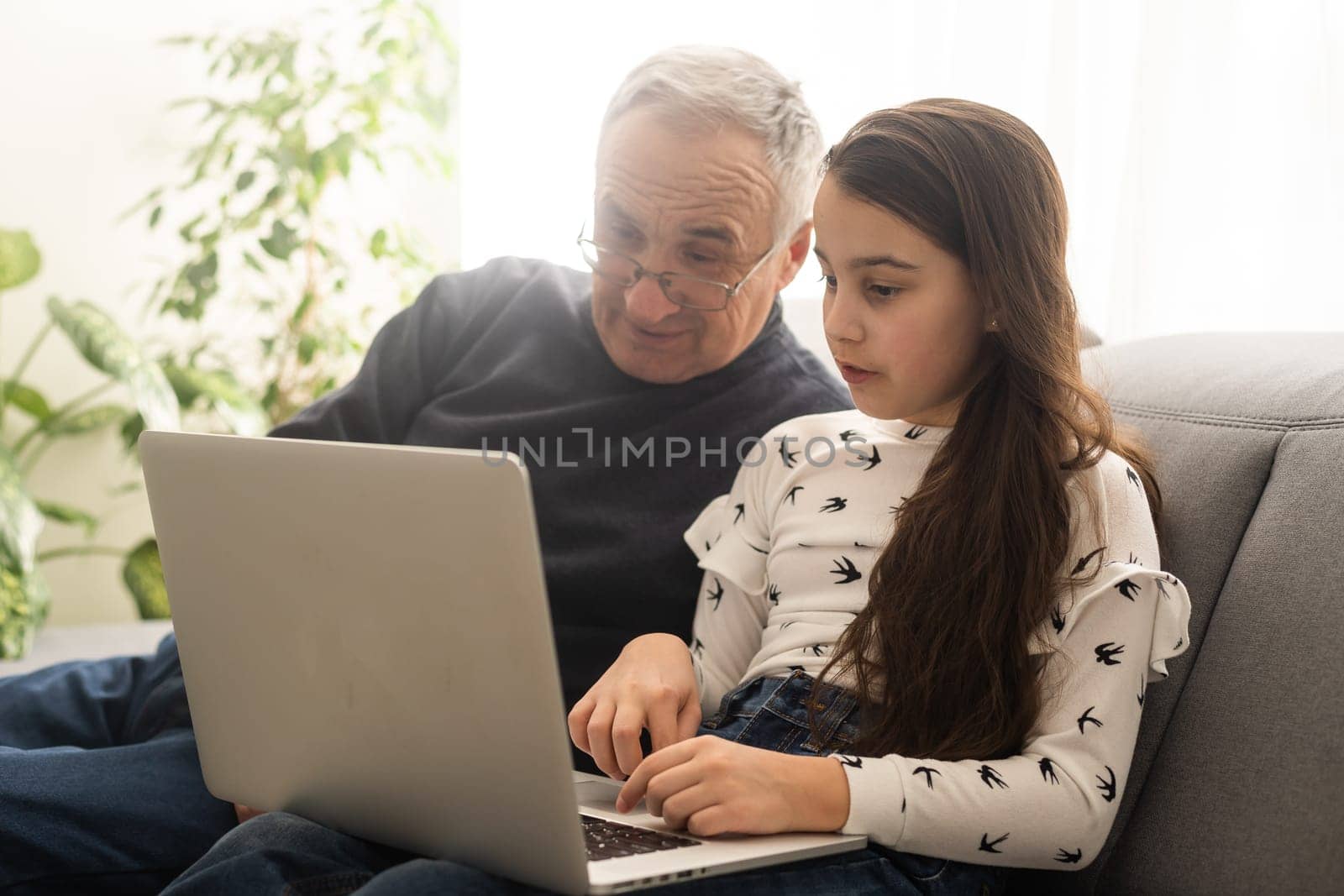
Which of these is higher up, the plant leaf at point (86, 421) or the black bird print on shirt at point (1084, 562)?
the black bird print on shirt at point (1084, 562)

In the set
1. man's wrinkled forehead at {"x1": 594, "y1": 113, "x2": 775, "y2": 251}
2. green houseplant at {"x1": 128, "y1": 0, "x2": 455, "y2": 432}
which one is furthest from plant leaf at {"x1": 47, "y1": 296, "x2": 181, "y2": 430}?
man's wrinkled forehead at {"x1": 594, "y1": 113, "x2": 775, "y2": 251}

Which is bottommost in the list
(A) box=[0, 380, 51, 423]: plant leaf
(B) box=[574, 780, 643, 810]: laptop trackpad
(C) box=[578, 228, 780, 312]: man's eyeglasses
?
(A) box=[0, 380, 51, 423]: plant leaf

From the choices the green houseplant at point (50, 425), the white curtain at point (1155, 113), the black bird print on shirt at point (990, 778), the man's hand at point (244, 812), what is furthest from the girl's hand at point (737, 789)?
the green houseplant at point (50, 425)

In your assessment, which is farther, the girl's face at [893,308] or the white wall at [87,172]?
the white wall at [87,172]

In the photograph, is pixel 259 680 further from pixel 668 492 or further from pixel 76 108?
pixel 76 108

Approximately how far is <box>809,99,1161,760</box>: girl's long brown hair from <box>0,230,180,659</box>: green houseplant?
1.82m

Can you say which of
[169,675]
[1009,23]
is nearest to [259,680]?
[169,675]

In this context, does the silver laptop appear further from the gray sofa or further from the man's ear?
the man's ear

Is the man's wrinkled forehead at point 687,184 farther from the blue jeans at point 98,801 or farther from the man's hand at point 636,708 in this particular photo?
the blue jeans at point 98,801

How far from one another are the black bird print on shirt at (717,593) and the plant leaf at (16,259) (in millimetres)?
2059

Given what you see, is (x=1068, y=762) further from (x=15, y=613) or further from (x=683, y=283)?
(x=15, y=613)

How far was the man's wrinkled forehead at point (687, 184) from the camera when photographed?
4.21ft

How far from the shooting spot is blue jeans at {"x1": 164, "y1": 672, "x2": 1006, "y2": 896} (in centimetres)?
75

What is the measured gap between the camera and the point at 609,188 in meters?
1.32
